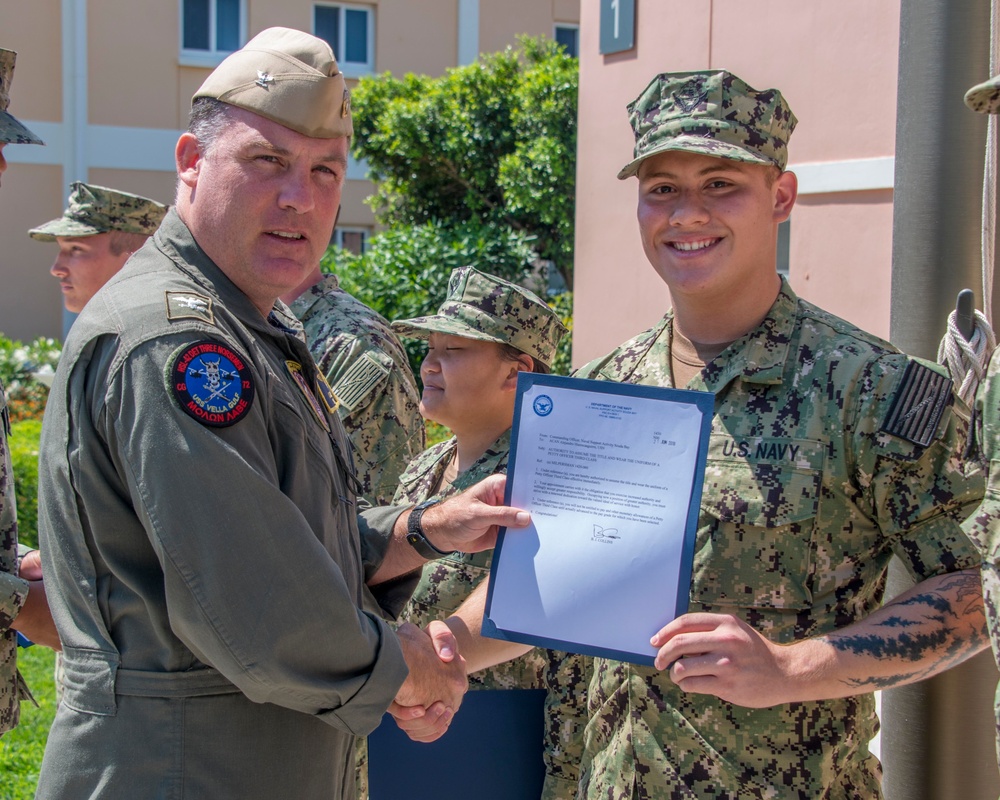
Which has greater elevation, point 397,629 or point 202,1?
point 202,1

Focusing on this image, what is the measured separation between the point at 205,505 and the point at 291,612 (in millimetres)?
242

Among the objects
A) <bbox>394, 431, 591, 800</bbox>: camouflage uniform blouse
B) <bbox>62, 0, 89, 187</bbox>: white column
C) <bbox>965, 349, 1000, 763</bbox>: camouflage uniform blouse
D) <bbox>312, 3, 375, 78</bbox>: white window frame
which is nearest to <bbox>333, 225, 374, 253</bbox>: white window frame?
<bbox>312, 3, 375, 78</bbox>: white window frame

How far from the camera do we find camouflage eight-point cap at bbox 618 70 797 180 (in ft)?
8.00

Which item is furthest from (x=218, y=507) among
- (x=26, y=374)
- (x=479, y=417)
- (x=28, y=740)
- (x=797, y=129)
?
(x=26, y=374)

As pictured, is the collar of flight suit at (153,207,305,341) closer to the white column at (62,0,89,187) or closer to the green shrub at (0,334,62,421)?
the green shrub at (0,334,62,421)

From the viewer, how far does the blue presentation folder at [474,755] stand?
2805mm

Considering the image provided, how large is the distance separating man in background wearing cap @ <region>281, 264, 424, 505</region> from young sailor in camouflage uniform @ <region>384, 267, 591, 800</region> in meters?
0.70

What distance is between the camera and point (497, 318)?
333 cm

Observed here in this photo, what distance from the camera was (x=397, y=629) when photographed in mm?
2385

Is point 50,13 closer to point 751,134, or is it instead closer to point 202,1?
point 202,1

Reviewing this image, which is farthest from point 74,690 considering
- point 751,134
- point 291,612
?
point 751,134

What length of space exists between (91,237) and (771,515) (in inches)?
144

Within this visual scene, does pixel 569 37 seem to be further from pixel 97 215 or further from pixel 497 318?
pixel 497 318

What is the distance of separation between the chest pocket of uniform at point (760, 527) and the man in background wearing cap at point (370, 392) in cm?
204
